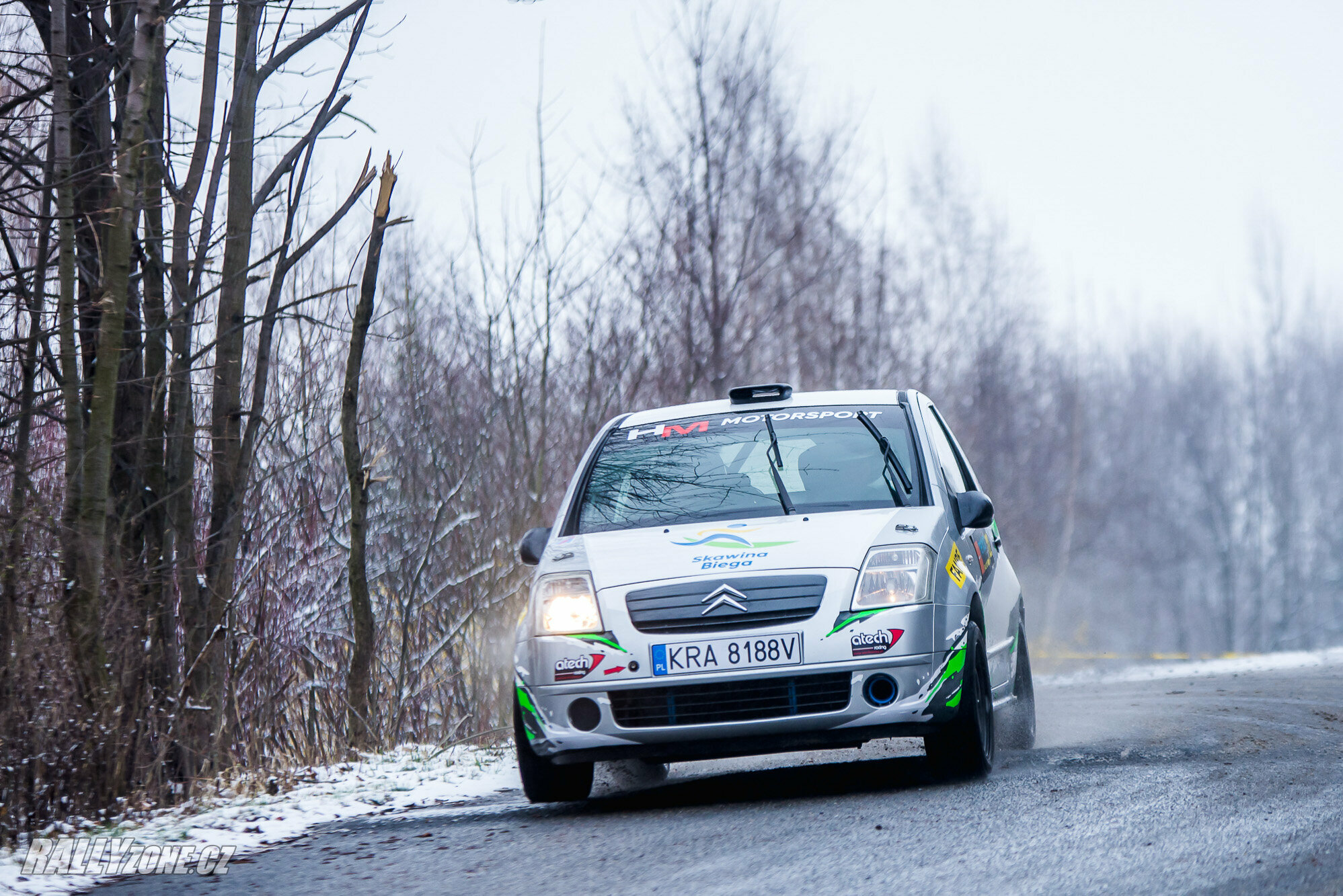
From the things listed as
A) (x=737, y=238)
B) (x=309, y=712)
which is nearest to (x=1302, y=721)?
(x=309, y=712)

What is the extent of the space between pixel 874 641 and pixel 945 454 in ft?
6.58

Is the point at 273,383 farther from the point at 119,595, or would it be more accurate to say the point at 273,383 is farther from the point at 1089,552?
the point at 1089,552

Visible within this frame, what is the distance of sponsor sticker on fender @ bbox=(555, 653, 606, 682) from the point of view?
6.16 metres

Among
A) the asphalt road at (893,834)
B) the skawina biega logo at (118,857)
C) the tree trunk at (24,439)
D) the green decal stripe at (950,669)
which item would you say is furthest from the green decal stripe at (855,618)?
the tree trunk at (24,439)

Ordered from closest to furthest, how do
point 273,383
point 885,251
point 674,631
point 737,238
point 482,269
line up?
point 674,631, point 273,383, point 482,269, point 737,238, point 885,251

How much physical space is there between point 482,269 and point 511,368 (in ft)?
3.72

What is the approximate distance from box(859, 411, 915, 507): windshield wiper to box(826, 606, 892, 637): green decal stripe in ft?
2.68

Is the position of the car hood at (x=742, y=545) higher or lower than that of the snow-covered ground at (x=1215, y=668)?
higher

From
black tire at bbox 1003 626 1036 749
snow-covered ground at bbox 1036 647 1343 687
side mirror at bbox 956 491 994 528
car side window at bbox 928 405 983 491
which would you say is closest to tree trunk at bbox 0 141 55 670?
side mirror at bbox 956 491 994 528

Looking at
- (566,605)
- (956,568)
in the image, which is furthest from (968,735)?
(566,605)

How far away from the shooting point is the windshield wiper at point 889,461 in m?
6.87

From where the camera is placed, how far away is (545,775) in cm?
650

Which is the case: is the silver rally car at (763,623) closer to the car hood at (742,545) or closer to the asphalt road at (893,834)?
the car hood at (742,545)

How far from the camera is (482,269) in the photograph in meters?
15.7
